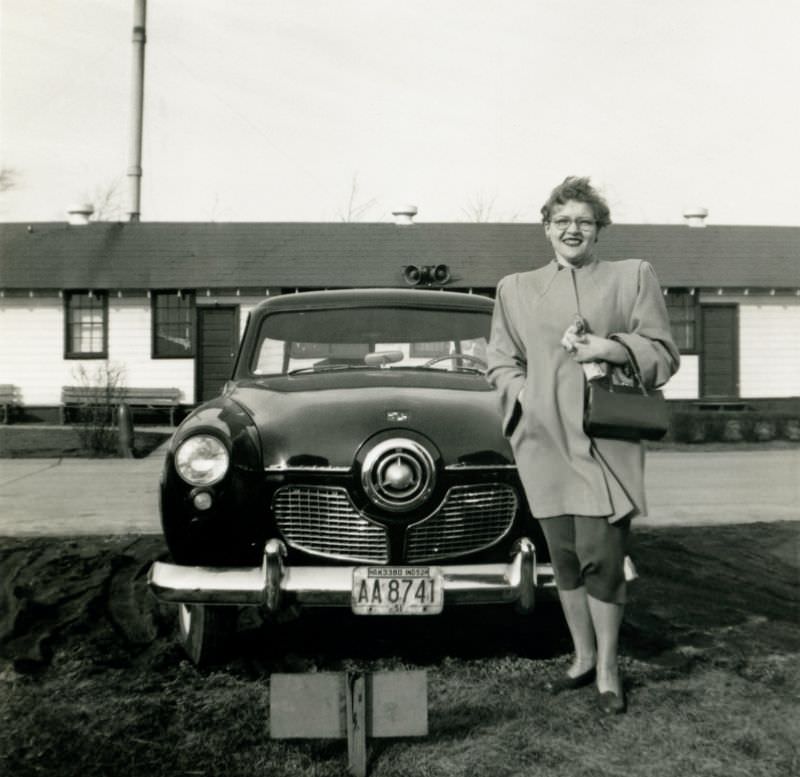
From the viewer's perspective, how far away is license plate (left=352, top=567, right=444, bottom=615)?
3.49 m

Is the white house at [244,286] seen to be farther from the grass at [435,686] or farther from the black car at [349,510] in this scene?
the black car at [349,510]

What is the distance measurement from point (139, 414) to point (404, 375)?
14906 mm

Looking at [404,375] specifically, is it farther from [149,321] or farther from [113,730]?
[149,321]

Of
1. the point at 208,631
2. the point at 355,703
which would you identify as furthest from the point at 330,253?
the point at 355,703

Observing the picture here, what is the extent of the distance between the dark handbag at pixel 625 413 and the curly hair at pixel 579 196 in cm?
51

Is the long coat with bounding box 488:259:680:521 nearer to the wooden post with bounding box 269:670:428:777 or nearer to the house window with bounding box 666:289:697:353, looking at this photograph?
the wooden post with bounding box 269:670:428:777

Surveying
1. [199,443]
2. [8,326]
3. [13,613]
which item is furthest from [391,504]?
[8,326]

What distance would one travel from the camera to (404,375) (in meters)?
4.47

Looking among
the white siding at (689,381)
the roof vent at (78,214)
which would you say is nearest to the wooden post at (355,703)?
the white siding at (689,381)

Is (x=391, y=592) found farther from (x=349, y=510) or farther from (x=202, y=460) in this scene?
(x=202, y=460)

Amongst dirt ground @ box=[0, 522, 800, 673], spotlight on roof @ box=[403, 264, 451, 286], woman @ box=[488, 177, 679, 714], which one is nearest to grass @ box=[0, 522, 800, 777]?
dirt ground @ box=[0, 522, 800, 673]

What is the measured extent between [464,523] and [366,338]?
1495 millimetres

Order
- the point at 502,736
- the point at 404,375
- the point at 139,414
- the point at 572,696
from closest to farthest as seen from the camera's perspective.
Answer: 1. the point at 502,736
2. the point at 572,696
3. the point at 404,375
4. the point at 139,414

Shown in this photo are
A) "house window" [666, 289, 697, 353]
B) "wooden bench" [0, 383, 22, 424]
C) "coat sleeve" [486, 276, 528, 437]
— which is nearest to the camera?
"coat sleeve" [486, 276, 528, 437]
